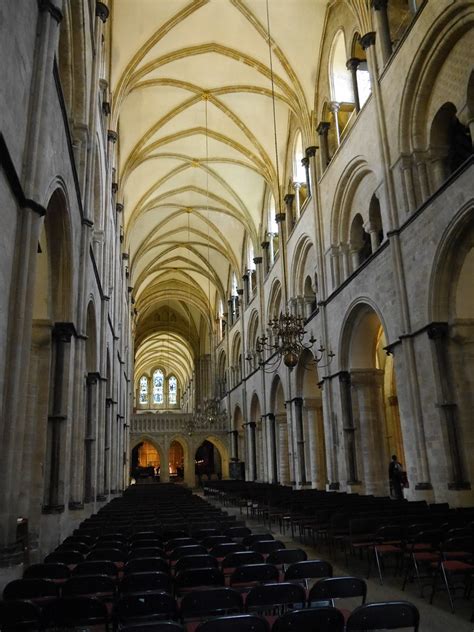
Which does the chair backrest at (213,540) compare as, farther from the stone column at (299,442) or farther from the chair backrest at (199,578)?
the stone column at (299,442)

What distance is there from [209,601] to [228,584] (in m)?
1.86

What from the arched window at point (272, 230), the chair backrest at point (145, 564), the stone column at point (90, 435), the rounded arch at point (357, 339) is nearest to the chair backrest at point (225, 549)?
the chair backrest at point (145, 564)

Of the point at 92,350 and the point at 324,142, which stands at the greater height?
the point at 324,142

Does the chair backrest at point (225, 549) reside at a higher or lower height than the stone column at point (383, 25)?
lower

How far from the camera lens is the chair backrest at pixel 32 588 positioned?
4789mm

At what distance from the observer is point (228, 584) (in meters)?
5.71

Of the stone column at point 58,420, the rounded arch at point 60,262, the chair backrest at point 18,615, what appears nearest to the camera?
the chair backrest at point 18,615

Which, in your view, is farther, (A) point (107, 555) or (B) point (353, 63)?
(B) point (353, 63)

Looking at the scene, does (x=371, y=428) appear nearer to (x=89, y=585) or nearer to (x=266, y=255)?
(x=89, y=585)

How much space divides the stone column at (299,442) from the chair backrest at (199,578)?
17.8m

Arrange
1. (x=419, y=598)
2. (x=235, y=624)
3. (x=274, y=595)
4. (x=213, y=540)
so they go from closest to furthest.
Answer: (x=235, y=624) → (x=274, y=595) → (x=419, y=598) → (x=213, y=540)

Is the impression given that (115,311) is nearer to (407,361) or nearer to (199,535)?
(407,361)

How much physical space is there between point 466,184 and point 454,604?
26.2ft

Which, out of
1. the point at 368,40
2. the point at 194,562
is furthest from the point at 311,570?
the point at 368,40
